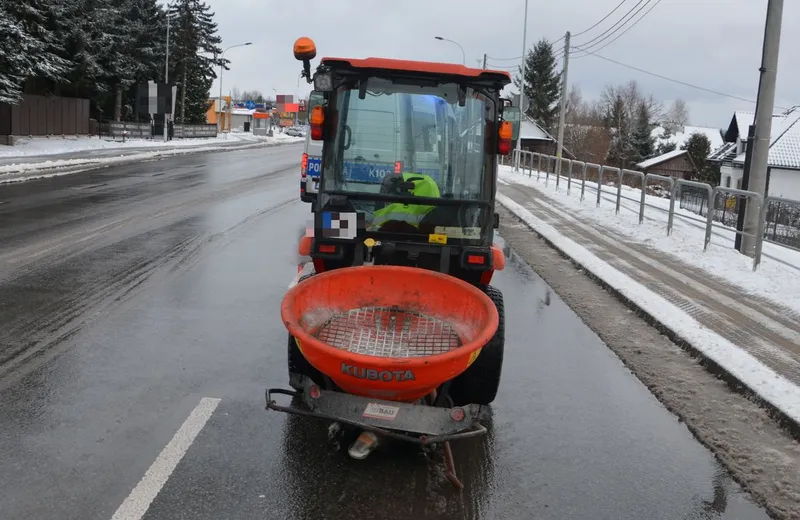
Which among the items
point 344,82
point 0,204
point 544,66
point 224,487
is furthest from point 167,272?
point 544,66

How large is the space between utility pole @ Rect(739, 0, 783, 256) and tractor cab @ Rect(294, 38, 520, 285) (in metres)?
7.95

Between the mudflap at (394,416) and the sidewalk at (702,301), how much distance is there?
2712mm

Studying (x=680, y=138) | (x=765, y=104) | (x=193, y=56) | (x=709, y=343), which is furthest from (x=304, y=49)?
(x=680, y=138)

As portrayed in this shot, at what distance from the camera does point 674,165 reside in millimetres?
70062

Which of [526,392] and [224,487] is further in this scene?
[526,392]

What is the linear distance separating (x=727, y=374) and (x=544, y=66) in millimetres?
82272

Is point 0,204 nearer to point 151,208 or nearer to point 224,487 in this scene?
point 151,208

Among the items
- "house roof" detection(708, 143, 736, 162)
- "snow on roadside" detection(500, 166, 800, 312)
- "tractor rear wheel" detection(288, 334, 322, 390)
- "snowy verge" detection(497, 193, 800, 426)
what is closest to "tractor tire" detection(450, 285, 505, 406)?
"tractor rear wheel" detection(288, 334, 322, 390)

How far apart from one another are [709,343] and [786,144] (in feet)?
145

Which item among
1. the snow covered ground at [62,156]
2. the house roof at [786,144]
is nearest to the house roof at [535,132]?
the house roof at [786,144]

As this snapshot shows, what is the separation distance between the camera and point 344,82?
520cm

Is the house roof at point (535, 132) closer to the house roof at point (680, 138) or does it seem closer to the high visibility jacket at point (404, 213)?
the house roof at point (680, 138)

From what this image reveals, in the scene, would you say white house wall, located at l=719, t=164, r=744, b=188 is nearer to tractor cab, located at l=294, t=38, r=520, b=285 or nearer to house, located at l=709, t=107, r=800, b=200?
house, located at l=709, t=107, r=800, b=200

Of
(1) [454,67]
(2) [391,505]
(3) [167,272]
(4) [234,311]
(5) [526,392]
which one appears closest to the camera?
(2) [391,505]
